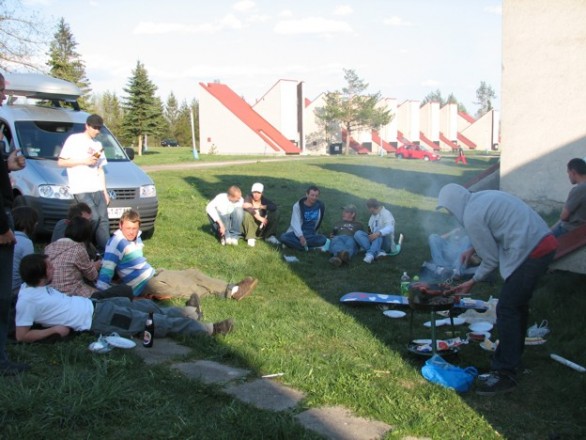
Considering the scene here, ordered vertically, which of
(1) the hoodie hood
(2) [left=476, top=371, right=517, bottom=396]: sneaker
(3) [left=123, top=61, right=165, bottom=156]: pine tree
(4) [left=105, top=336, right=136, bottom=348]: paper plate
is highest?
(3) [left=123, top=61, right=165, bottom=156]: pine tree

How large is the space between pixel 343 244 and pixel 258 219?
1831 millimetres

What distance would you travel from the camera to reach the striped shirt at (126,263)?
6539 mm

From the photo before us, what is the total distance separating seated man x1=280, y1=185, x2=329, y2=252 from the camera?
1046 cm

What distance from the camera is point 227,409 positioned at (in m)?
3.84

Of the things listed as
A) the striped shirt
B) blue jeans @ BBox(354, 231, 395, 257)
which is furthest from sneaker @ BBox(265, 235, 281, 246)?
the striped shirt

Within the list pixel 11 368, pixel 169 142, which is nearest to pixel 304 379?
pixel 11 368

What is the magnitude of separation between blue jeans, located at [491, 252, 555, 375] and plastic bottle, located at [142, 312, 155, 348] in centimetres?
286

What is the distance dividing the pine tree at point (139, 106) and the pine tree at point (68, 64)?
3565 millimetres

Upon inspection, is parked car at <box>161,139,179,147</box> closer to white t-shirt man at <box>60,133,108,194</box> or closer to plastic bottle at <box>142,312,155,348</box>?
white t-shirt man at <box>60,133,108,194</box>

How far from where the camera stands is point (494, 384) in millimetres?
4621

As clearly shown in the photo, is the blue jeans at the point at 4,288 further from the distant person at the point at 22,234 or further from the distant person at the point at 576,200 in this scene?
the distant person at the point at 576,200

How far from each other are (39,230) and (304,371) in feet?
20.0

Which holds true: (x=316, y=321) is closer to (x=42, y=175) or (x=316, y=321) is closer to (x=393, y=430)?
(x=393, y=430)

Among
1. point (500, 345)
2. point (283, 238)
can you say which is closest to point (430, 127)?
point (283, 238)
